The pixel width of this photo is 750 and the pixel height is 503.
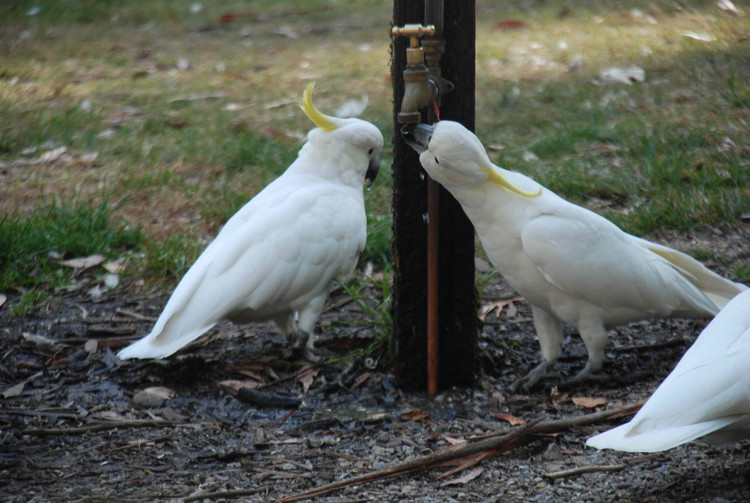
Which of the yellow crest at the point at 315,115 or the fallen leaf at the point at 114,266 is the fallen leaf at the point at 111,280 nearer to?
the fallen leaf at the point at 114,266

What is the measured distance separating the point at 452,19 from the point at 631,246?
0.87m

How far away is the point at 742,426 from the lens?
6.02 ft

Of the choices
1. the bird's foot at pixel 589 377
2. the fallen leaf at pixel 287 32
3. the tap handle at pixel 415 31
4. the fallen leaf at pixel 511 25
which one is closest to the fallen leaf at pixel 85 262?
the tap handle at pixel 415 31

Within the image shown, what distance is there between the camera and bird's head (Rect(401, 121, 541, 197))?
2252mm

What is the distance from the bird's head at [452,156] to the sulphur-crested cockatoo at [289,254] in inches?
22.5

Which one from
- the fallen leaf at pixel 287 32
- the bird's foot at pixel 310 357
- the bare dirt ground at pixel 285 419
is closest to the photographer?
the bare dirt ground at pixel 285 419

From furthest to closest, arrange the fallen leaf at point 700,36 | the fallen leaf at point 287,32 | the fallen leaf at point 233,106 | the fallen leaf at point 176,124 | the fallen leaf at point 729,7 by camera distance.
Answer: the fallen leaf at point 287,32
the fallen leaf at point 729,7
the fallen leaf at point 700,36
the fallen leaf at point 233,106
the fallen leaf at point 176,124

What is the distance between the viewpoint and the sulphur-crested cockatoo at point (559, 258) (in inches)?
91.6

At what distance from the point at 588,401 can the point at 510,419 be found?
250mm

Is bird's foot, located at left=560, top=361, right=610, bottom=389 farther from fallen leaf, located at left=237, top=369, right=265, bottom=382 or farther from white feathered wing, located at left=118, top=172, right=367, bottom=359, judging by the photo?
fallen leaf, located at left=237, top=369, right=265, bottom=382

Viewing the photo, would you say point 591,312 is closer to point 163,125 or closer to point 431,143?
point 431,143

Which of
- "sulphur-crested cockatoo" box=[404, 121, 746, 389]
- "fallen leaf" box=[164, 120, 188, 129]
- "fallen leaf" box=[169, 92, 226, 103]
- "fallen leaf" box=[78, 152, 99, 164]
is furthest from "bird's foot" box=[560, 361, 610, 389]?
"fallen leaf" box=[169, 92, 226, 103]

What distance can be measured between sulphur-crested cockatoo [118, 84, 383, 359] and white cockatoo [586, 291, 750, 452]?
50.1 inches

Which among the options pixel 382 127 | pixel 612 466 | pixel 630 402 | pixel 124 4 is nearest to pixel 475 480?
pixel 612 466
